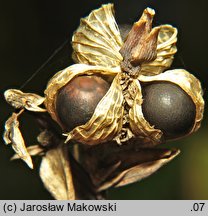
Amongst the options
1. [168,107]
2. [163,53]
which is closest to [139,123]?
[168,107]

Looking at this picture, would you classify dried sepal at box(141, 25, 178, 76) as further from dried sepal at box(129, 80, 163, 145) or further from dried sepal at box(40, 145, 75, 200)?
dried sepal at box(40, 145, 75, 200)

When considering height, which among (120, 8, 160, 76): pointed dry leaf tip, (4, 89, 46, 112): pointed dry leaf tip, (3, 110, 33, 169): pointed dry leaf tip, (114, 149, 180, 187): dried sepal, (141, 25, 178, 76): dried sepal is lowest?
(114, 149, 180, 187): dried sepal

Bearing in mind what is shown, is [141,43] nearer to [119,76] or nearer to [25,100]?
[119,76]

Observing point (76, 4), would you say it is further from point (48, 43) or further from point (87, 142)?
point (87, 142)

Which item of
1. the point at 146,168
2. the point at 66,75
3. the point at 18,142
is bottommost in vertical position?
the point at 146,168

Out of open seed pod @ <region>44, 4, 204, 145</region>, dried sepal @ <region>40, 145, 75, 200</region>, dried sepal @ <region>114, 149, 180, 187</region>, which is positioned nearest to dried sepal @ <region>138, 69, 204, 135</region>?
open seed pod @ <region>44, 4, 204, 145</region>

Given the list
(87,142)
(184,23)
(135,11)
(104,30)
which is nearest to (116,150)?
(87,142)
